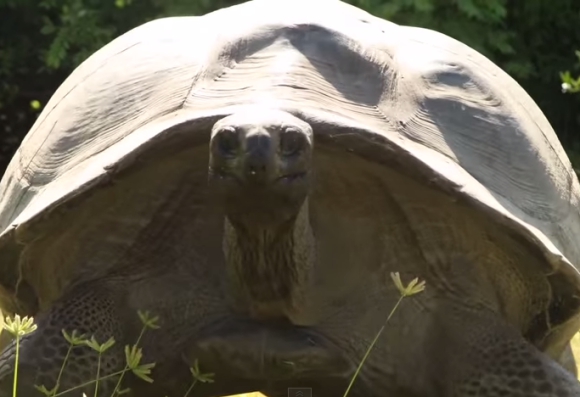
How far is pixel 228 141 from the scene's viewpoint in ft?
6.23

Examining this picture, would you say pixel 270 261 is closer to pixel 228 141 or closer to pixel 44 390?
pixel 228 141

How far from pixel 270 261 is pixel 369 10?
4159 millimetres

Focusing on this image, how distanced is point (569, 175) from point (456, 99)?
41cm

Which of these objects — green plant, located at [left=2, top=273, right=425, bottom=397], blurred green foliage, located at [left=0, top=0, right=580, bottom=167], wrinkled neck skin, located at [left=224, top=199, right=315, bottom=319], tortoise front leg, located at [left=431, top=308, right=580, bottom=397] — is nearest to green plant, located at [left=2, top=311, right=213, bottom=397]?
green plant, located at [left=2, top=273, right=425, bottom=397]

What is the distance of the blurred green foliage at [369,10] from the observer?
643 centimetres

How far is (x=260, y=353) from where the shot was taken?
235 centimetres

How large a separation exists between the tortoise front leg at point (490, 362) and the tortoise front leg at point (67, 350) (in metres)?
0.61

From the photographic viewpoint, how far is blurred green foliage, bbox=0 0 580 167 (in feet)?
21.1

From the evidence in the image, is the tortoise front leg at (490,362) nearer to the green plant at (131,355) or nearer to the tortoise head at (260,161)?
the green plant at (131,355)

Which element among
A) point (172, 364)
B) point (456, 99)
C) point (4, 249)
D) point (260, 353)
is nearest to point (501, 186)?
point (456, 99)

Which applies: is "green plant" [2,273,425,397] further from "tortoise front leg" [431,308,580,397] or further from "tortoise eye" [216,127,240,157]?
"tortoise eye" [216,127,240,157]

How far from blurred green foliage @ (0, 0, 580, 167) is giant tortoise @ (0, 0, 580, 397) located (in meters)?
3.75

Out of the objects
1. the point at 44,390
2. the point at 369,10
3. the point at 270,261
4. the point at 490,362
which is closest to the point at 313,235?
the point at 270,261

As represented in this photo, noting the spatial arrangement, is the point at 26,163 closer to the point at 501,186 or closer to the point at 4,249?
the point at 4,249
